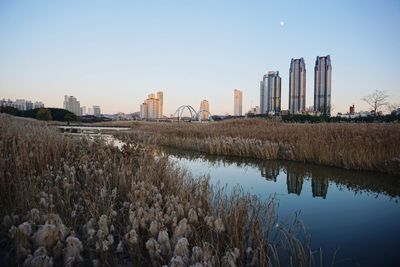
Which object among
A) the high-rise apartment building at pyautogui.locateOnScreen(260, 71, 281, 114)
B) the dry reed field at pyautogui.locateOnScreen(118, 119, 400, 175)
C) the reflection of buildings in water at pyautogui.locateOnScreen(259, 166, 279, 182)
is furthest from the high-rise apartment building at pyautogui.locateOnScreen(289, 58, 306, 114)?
the reflection of buildings in water at pyautogui.locateOnScreen(259, 166, 279, 182)

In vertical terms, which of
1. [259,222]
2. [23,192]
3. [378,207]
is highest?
[23,192]

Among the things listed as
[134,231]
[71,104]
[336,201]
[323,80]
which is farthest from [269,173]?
[71,104]

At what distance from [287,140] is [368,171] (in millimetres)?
5359

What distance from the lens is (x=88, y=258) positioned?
11.1 ft

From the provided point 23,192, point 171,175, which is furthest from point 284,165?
point 23,192

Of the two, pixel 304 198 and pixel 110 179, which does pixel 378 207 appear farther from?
pixel 110 179

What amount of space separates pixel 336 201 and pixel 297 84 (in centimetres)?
9773

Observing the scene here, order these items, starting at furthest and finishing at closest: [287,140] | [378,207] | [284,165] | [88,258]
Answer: [287,140] < [284,165] < [378,207] < [88,258]

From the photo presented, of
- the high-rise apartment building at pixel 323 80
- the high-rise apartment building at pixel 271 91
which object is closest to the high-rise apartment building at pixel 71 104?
the high-rise apartment building at pixel 271 91

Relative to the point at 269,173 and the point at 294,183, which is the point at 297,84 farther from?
the point at 294,183

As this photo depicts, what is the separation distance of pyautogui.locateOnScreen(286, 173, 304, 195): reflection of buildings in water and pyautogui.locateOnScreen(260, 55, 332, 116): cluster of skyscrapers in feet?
209

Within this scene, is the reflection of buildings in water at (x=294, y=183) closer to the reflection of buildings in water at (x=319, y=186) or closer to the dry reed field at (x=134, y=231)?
the reflection of buildings in water at (x=319, y=186)

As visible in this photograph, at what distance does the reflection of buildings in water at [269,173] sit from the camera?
1038 centimetres

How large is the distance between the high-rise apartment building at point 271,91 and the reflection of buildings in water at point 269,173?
97968mm
